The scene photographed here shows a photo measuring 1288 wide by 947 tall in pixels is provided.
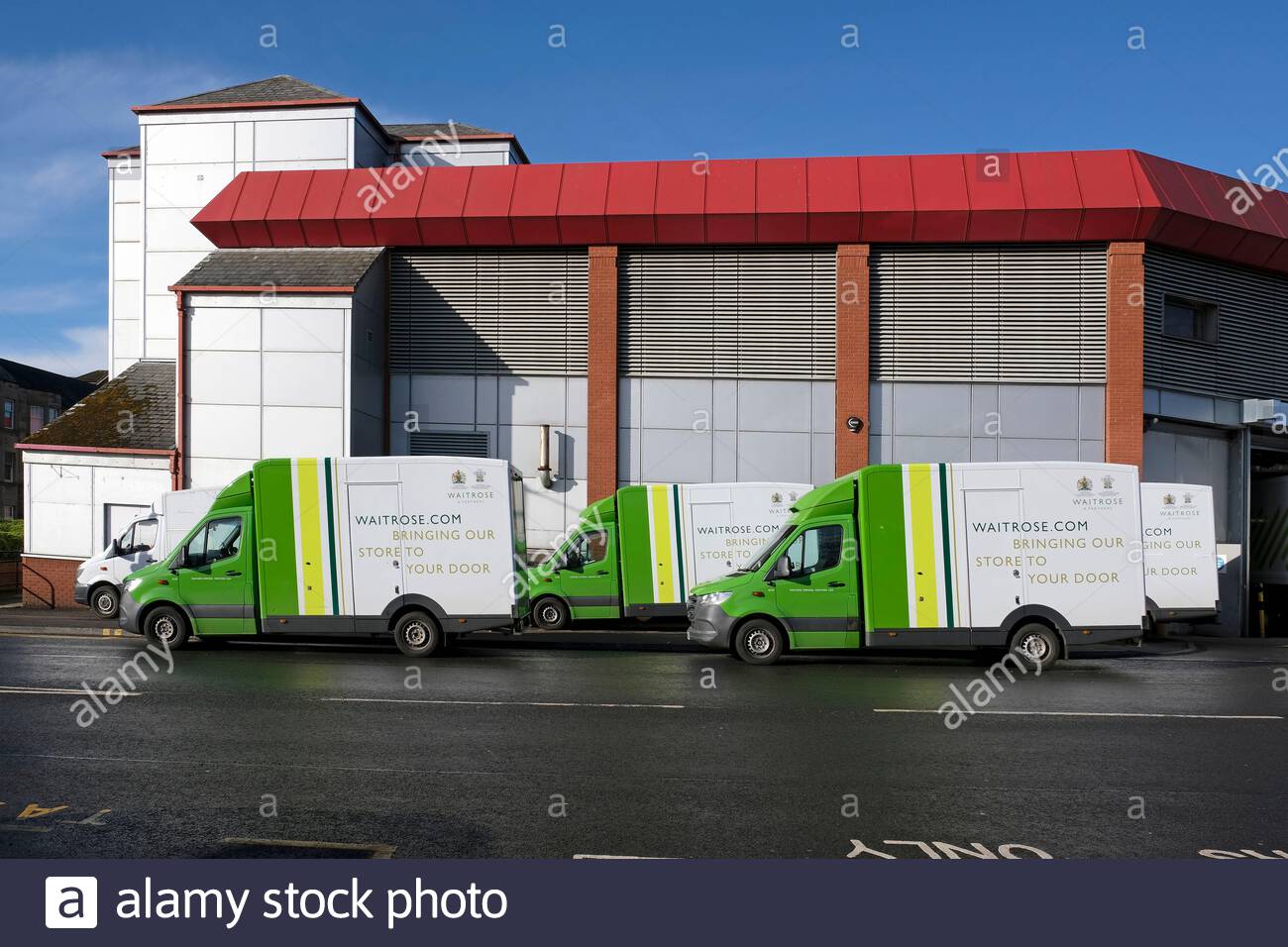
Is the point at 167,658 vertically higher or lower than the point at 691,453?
lower

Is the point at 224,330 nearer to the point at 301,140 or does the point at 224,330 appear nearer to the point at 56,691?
the point at 301,140

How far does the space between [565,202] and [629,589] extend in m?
9.97

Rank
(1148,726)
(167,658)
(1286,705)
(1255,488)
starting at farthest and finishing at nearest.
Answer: (1255,488) → (167,658) → (1286,705) → (1148,726)

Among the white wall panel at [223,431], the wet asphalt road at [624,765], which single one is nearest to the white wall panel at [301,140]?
the white wall panel at [223,431]

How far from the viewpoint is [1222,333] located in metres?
24.2

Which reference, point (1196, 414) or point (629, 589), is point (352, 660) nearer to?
point (629, 589)

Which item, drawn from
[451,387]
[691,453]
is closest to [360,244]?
Answer: [451,387]

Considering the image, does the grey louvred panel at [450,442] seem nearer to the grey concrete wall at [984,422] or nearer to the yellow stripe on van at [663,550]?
the yellow stripe on van at [663,550]

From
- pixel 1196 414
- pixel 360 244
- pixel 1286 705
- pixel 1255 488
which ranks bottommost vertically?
pixel 1286 705

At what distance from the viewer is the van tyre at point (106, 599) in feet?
69.8

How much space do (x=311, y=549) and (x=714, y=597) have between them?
5971 mm

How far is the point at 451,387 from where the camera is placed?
24.4 m

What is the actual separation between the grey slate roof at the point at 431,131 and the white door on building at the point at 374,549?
845 inches

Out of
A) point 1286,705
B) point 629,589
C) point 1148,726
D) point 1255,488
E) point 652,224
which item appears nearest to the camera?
point 1148,726
